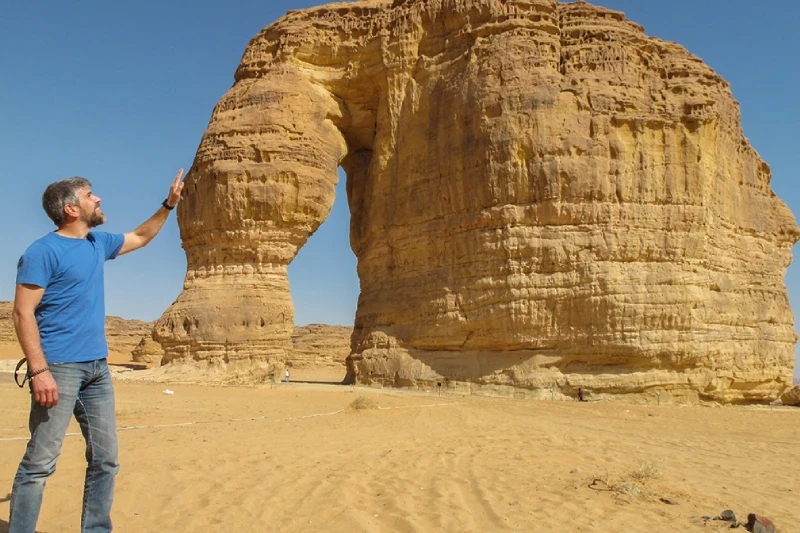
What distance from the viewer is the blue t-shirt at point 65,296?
11.3 ft

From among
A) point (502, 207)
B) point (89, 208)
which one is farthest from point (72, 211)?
point (502, 207)

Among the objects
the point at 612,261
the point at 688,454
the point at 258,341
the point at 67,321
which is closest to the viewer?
the point at 67,321

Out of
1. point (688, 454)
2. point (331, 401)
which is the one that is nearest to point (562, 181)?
point (331, 401)

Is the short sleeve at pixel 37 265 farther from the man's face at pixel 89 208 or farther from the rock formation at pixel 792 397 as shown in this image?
the rock formation at pixel 792 397

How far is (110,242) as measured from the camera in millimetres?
4012

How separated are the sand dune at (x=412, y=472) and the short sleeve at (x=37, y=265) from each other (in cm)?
192

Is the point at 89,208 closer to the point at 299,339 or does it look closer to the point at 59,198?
the point at 59,198

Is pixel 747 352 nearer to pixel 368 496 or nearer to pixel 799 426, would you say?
pixel 799 426

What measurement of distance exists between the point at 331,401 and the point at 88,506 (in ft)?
37.5

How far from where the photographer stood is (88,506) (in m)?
3.62

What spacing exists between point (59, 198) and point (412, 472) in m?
4.08

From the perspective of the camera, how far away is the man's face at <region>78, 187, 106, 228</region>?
3.73 m

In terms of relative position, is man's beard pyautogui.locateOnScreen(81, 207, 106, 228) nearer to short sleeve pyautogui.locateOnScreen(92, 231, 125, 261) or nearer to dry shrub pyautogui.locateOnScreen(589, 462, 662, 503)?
short sleeve pyautogui.locateOnScreen(92, 231, 125, 261)

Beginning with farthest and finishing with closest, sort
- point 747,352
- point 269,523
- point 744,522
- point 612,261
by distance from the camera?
point 747,352 < point 612,261 < point 744,522 < point 269,523
